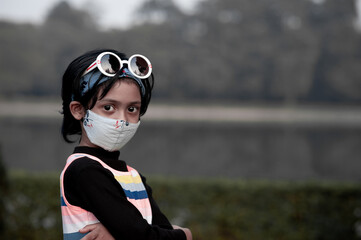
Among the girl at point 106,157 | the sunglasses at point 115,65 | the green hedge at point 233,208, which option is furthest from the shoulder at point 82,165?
the green hedge at point 233,208

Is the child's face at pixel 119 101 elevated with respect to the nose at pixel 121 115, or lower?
elevated

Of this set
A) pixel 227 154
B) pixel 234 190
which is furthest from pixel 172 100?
pixel 234 190

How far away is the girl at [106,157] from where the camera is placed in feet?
3.22

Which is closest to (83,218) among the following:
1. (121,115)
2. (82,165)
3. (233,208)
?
(82,165)

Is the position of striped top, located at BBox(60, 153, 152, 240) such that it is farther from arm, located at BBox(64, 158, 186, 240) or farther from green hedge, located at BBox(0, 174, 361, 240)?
green hedge, located at BBox(0, 174, 361, 240)

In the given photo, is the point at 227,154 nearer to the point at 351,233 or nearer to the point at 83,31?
the point at 351,233

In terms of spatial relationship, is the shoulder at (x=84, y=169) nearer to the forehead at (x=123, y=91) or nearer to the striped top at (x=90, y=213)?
the striped top at (x=90, y=213)

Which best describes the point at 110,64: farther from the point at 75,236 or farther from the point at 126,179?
the point at 75,236

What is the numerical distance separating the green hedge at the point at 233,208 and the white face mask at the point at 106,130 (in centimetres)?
239

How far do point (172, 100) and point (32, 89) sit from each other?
1368 centimetres

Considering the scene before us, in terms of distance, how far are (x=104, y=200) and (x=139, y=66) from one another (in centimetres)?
37

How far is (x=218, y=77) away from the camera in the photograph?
41750 mm

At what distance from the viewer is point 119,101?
107cm

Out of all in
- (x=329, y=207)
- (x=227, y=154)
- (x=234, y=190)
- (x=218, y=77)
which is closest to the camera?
(x=329, y=207)
